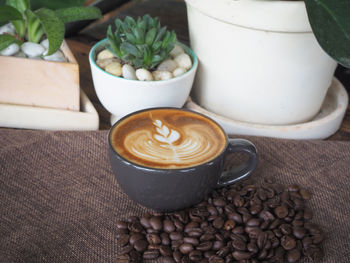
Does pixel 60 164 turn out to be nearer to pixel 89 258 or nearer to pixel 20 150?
pixel 20 150

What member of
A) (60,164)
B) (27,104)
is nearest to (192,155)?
(60,164)

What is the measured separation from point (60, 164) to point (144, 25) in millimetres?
272

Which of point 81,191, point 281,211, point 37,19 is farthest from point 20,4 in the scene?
point 281,211

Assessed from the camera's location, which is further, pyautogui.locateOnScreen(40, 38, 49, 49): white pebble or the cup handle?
pyautogui.locateOnScreen(40, 38, 49, 49): white pebble

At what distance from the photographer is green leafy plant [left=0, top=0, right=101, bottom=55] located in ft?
2.55

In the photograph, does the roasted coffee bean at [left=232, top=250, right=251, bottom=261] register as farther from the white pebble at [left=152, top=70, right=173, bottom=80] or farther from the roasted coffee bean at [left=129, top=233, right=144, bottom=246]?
the white pebble at [left=152, top=70, right=173, bottom=80]

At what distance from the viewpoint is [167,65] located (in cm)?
83

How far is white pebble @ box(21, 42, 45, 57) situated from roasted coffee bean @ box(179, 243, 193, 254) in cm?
45

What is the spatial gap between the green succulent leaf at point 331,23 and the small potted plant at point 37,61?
1.30ft

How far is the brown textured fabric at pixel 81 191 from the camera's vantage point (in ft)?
2.11

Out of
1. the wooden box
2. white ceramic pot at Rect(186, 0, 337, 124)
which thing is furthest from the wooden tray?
white ceramic pot at Rect(186, 0, 337, 124)

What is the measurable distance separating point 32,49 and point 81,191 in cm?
29

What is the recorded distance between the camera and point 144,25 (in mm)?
805

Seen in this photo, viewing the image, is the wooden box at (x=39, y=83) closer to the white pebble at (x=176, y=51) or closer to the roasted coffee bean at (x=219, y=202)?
the white pebble at (x=176, y=51)
